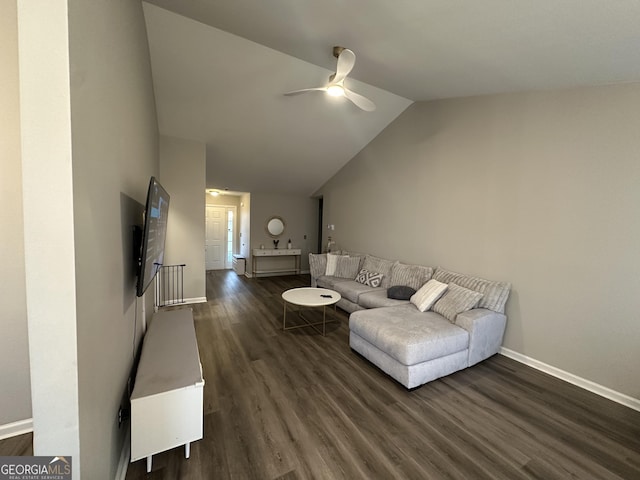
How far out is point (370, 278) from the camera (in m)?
4.43

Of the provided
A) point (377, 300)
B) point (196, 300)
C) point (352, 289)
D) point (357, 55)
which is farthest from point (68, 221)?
point (196, 300)

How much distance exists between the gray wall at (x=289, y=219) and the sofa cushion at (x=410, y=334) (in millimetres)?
4772

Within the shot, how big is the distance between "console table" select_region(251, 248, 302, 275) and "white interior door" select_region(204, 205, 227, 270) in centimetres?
170

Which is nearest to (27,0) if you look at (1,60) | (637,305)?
(1,60)

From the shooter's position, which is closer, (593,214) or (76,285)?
(76,285)

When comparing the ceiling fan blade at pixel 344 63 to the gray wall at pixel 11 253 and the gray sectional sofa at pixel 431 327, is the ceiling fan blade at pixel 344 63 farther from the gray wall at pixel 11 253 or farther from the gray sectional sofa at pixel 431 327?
the gray sectional sofa at pixel 431 327

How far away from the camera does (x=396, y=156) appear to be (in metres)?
4.50

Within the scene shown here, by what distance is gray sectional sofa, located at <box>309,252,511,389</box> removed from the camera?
7.70ft

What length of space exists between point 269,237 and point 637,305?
21.4ft

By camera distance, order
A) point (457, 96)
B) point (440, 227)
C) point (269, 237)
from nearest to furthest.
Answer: point (457, 96) < point (440, 227) < point (269, 237)

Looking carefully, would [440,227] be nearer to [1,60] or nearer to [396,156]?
[396,156]

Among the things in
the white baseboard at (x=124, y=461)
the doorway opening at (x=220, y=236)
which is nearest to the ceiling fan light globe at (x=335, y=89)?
the white baseboard at (x=124, y=461)

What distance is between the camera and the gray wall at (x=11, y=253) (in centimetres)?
163

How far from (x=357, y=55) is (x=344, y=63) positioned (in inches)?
21.7
